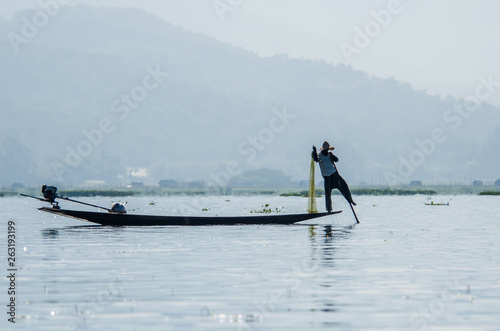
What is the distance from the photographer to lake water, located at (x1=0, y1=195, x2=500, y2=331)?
17.2 meters

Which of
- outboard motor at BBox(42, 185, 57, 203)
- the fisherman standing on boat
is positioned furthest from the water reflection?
outboard motor at BBox(42, 185, 57, 203)

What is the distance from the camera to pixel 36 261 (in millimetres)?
27969

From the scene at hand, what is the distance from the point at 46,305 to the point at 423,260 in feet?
41.7

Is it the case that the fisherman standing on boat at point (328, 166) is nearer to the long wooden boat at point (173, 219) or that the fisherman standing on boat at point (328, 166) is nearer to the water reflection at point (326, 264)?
the long wooden boat at point (173, 219)

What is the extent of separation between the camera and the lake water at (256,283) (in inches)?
676

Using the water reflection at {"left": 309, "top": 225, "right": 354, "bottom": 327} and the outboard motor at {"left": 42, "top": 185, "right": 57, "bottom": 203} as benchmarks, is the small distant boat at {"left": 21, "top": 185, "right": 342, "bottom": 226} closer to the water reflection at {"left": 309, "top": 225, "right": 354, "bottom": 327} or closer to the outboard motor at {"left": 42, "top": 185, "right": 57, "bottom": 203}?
the outboard motor at {"left": 42, "top": 185, "right": 57, "bottom": 203}

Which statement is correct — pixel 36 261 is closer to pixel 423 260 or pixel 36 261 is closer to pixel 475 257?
pixel 423 260

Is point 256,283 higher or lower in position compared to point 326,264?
lower

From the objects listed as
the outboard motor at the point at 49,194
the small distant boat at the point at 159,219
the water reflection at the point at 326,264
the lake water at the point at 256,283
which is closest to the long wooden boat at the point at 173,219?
the small distant boat at the point at 159,219

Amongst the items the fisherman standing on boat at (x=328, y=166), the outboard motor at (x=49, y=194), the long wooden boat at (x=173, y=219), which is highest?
the fisherman standing on boat at (x=328, y=166)

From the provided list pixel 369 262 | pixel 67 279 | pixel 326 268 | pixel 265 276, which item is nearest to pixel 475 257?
pixel 369 262

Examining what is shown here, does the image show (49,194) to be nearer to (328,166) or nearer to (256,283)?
(328,166)

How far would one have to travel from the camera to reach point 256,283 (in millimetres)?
22188

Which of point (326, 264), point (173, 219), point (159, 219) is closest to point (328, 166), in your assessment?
point (173, 219)
